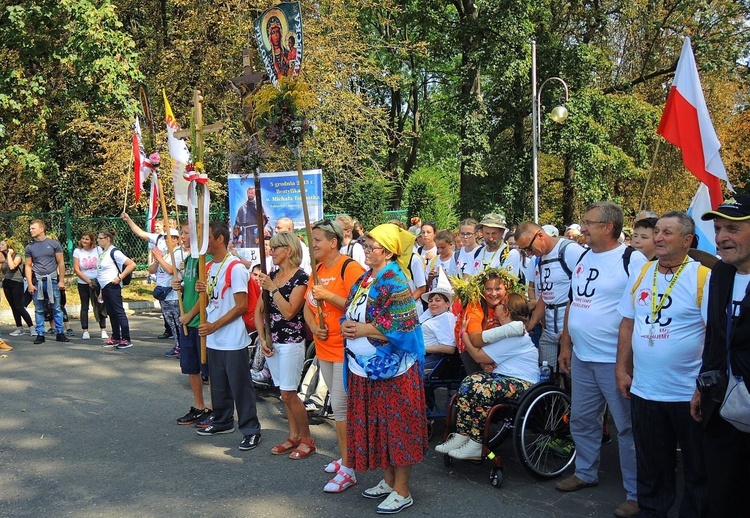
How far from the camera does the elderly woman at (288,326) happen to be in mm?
5590

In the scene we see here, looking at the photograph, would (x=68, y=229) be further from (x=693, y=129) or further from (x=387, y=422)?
(x=693, y=129)

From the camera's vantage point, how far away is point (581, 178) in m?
22.1

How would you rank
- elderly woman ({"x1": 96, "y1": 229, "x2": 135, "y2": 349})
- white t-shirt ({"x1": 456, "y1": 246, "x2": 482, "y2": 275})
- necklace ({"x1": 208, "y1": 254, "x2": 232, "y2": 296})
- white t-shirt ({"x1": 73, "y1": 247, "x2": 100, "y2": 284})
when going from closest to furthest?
necklace ({"x1": 208, "y1": 254, "x2": 232, "y2": 296}), white t-shirt ({"x1": 456, "y1": 246, "x2": 482, "y2": 275}), elderly woman ({"x1": 96, "y1": 229, "x2": 135, "y2": 349}), white t-shirt ({"x1": 73, "y1": 247, "x2": 100, "y2": 284})

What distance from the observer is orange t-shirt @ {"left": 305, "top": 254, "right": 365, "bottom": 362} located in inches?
202

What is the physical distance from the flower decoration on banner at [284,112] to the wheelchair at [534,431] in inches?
93.4

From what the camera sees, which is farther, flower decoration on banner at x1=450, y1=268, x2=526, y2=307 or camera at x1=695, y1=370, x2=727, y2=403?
flower decoration on banner at x1=450, y1=268, x2=526, y2=307

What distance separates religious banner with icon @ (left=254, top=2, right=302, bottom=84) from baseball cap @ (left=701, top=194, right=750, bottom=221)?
3195mm

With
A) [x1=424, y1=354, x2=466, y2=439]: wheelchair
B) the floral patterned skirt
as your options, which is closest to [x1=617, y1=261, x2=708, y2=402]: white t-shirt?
the floral patterned skirt

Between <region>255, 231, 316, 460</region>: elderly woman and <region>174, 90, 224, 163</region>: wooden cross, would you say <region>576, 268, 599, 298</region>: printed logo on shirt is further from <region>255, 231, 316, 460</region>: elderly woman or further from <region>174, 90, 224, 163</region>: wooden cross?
<region>174, 90, 224, 163</region>: wooden cross

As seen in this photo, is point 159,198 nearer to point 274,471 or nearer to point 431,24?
point 274,471

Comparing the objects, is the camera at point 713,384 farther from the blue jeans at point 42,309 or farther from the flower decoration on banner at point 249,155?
the blue jeans at point 42,309

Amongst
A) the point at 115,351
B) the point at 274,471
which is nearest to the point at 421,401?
the point at 274,471

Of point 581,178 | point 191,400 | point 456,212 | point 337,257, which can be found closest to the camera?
point 337,257

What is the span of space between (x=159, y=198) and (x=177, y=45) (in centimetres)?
1358
